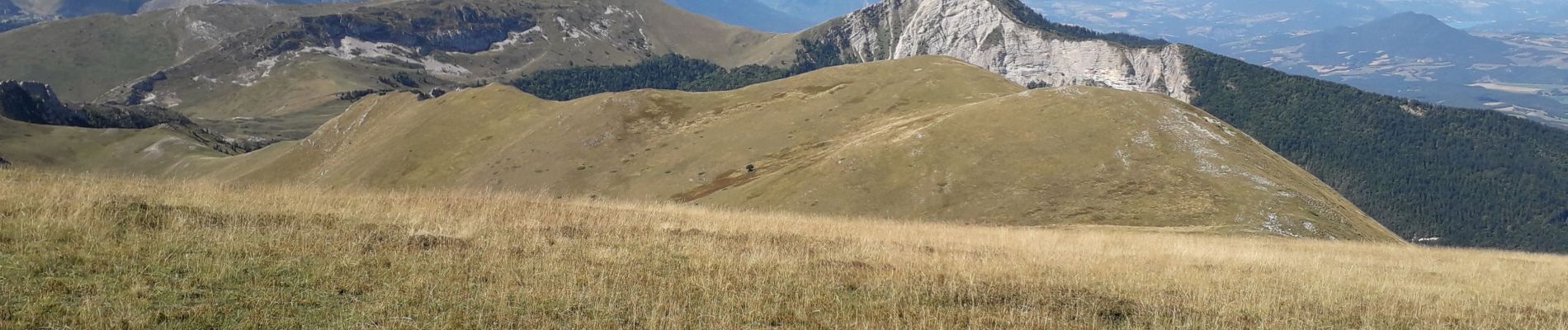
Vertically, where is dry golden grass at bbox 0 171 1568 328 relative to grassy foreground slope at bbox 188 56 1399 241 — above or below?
above

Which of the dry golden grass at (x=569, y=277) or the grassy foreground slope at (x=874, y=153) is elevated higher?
the dry golden grass at (x=569, y=277)

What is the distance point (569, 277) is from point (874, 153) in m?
66.9

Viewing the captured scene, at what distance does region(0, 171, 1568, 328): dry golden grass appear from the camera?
10.3m

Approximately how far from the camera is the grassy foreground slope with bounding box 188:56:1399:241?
59.6 meters

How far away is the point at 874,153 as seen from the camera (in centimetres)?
7850

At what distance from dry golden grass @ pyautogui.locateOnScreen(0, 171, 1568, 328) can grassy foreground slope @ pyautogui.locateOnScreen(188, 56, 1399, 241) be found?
113 feet

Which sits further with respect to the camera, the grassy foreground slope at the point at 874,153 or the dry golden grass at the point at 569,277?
the grassy foreground slope at the point at 874,153

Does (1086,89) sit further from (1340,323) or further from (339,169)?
(339,169)

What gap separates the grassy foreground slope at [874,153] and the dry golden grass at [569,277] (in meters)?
34.5

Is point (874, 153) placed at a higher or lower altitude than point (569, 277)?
lower

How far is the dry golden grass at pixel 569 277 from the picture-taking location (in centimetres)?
1034

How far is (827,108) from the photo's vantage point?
115250 millimetres

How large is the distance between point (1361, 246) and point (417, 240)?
1398 inches

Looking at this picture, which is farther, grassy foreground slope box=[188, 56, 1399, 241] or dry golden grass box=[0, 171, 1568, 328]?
grassy foreground slope box=[188, 56, 1399, 241]
